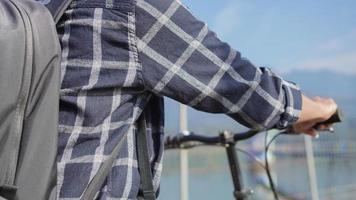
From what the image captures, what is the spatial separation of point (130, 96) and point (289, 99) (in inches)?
14.5

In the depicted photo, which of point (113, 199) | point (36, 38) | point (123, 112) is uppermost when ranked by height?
point (36, 38)

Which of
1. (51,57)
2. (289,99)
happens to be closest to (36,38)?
(51,57)

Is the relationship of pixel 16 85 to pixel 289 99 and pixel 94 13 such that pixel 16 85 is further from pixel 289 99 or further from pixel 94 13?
pixel 289 99

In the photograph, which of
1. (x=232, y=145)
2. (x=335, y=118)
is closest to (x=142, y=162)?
(x=335, y=118)

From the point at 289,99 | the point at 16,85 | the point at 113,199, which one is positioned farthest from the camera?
the point at 289,99

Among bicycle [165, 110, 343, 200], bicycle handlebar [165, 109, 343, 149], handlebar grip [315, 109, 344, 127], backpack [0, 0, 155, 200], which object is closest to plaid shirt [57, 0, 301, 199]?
backpack [0, 0, 155, 200]

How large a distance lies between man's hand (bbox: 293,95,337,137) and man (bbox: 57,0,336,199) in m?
0.27

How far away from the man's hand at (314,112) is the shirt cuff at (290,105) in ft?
0.12

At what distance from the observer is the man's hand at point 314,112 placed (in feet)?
4.21

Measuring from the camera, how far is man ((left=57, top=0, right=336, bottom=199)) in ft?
3.40

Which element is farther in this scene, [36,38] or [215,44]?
[215,44]

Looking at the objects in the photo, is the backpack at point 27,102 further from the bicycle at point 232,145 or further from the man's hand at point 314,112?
the bicycle at point 232,145

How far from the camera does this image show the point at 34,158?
89cm

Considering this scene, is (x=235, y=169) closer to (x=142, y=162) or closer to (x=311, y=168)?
(x=311, y=168)
